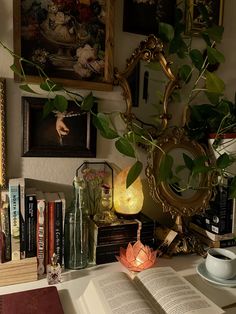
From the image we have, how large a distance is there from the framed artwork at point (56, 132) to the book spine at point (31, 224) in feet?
0.59

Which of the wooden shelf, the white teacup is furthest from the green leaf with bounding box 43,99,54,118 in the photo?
the white teacup

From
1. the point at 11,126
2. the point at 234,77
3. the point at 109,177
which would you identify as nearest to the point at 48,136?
the point at 11,126

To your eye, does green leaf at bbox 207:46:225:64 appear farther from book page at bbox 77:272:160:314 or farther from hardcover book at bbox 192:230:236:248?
book page at bbox 77:272:160:314

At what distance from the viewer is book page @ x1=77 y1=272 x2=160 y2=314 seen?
0.64 metres

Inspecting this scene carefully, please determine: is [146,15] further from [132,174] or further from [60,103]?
[132,174]

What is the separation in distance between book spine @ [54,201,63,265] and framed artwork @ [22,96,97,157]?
20cm

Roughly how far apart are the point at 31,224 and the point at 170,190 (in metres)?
0.48

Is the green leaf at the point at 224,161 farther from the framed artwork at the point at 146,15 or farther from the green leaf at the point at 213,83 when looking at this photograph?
the framed artwork at the point at 146,15

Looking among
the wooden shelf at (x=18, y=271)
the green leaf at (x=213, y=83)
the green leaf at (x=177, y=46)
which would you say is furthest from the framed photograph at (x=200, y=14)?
the wooden shelf at (x=18, y=271)

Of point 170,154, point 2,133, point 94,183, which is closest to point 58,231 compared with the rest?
point 94,183

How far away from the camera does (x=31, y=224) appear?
2.81 feet

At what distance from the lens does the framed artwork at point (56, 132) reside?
0.95 meters

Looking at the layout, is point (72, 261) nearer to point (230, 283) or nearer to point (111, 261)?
point (111, 261)

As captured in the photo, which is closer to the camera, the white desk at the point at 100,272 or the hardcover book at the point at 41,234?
the white desk at the point at 100,272
